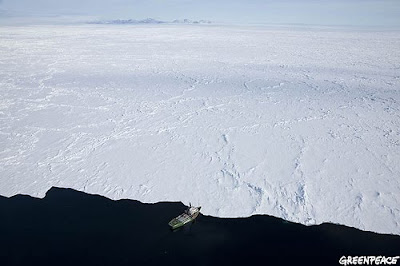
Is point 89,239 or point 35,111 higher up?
point 35,111

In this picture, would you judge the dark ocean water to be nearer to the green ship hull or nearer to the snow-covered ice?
the green ship hull

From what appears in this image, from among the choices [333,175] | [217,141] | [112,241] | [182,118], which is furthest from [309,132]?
[112,241]

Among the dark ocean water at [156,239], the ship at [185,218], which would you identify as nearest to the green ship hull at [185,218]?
the ship at [185,218]

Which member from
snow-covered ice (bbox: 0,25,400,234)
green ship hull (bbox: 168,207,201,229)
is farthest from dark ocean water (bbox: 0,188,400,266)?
snow-covered ice (bbox: 0,25,400,234)

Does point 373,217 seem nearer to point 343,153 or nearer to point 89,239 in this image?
point 343,153

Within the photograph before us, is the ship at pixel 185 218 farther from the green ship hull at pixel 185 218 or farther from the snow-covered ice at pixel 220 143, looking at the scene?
the snow-covered ice at pixel 220 143

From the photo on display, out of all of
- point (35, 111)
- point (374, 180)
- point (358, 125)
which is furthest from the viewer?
point (35, 111)

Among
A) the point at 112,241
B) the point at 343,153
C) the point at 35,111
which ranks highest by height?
the point at 35,111

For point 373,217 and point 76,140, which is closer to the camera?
point 373,217
